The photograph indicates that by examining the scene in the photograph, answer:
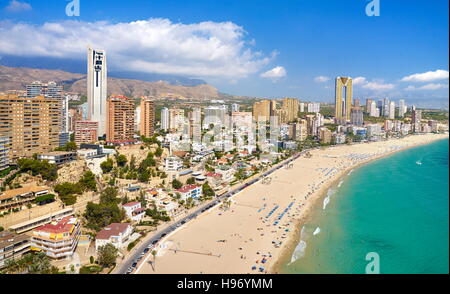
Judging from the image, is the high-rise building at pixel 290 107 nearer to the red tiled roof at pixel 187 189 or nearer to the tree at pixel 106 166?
the red tiled roof at pixel 187 189

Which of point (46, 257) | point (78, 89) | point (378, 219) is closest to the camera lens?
point (46, 257)

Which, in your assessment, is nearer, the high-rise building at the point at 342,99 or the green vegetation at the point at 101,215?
the green vegetation at the point at 101,215

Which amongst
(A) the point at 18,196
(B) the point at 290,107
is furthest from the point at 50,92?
(B) the point at 290,107

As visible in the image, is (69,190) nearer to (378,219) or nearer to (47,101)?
(47,101)

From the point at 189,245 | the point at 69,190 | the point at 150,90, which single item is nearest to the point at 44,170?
the point at 69,190

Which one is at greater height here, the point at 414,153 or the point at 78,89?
the point at 78,89

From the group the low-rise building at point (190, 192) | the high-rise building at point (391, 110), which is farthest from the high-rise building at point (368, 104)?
the low-rise building at point (190, 192)
